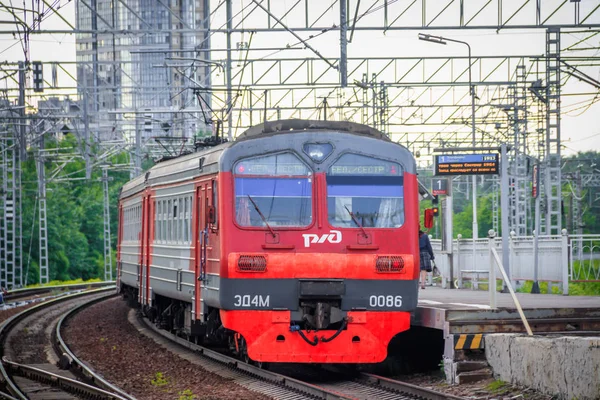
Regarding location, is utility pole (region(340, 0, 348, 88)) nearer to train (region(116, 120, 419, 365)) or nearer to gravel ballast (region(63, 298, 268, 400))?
gravel ballast (region(63, 298, 268, 400))

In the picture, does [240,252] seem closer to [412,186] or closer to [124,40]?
[412,186]

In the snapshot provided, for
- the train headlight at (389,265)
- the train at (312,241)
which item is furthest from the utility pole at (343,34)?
the train headlight at (389,265)

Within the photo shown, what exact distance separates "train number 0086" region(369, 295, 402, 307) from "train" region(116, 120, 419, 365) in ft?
0.04

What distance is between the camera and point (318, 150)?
45.5 feet

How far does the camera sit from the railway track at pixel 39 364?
1348 centimetres

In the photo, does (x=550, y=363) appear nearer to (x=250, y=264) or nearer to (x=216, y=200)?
(x=250, y=264)

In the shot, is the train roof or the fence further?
the fence

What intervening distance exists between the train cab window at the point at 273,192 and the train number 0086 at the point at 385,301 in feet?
4.01

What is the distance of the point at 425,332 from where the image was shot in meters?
16.7

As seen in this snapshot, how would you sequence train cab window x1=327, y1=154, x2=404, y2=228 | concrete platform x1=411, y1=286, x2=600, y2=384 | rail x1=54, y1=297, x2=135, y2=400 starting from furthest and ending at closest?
train cab window x1=327, y1=154, x2=404, y2=228 → rail x1=54, y1=297, x2=135, y2=400 → concrete platform x1=411, y1=286, x2=600, y2=384

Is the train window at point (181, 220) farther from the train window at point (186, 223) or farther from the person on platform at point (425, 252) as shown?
the person on platform at point (425, 252)

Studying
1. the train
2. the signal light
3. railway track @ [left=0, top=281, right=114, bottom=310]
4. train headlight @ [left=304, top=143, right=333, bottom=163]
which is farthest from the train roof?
the signal light

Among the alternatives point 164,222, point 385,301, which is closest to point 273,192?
point 385,301

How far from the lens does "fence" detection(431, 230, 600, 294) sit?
70.4ft
